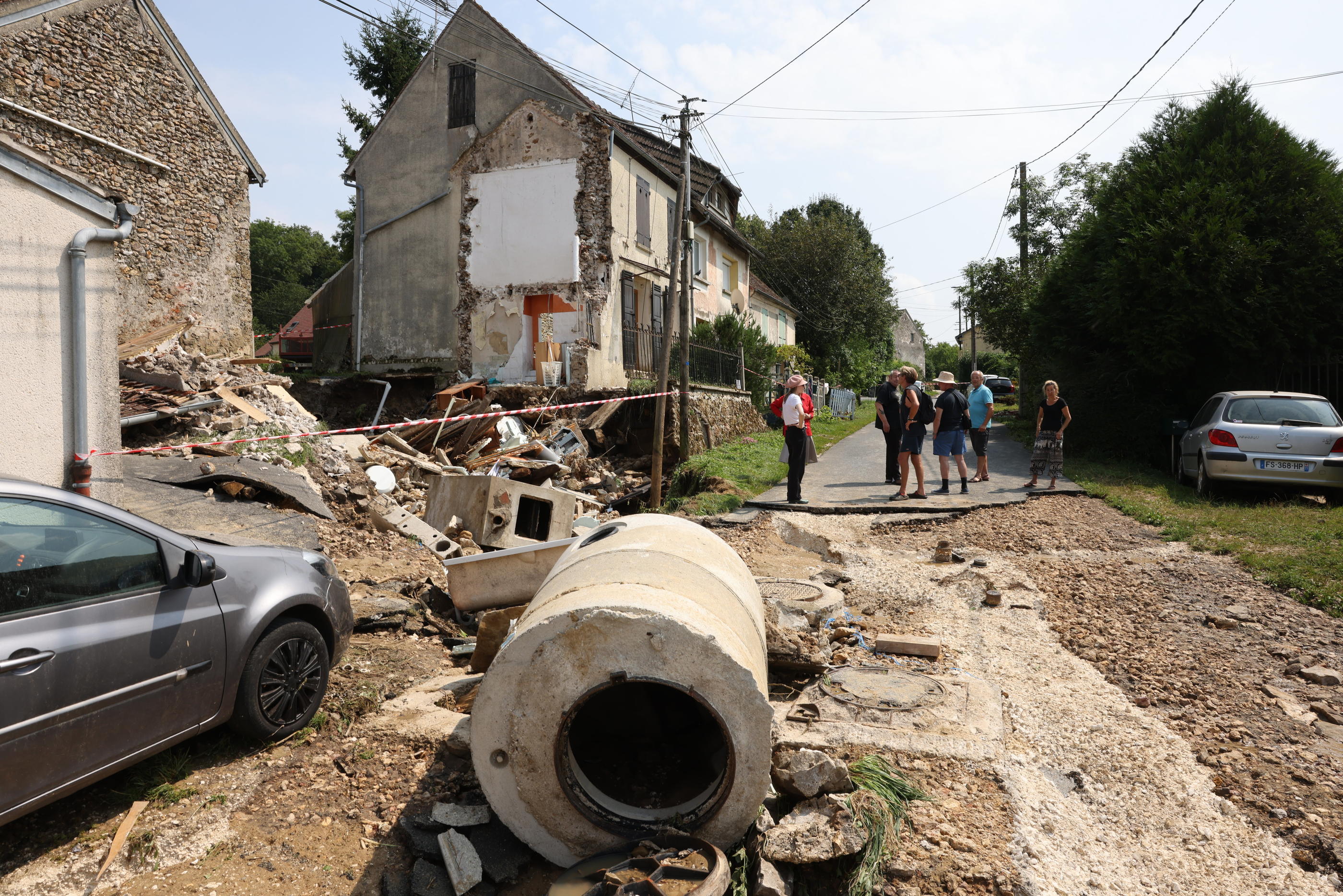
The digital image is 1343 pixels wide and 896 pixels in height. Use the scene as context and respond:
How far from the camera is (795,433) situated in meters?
10.2

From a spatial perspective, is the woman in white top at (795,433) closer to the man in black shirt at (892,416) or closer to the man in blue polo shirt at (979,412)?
the man in black shirt at (892,416)

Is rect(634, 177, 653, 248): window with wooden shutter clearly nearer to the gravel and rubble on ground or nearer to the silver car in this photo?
the silver car

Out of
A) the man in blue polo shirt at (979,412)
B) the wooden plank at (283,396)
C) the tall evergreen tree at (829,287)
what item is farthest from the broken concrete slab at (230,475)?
the tall evergreen tree at (829,287)

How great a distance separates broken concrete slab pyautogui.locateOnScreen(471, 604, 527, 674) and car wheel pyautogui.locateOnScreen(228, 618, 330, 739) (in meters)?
0.97

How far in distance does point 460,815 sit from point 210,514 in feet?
19.3

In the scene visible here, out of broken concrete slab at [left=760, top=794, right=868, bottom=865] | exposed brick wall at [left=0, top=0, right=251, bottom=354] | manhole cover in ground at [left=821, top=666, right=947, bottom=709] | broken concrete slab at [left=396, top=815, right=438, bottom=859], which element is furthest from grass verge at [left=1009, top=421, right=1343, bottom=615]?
exposed brick wall at [left=0, top=0, right=251, bottom=354]

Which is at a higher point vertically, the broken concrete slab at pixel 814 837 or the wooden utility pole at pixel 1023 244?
the wooden utility pole at pixel 1023 244

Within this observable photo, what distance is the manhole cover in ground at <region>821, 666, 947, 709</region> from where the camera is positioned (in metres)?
4.60

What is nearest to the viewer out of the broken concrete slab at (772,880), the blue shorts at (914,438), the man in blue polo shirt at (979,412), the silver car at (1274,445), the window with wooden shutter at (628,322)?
the broken concrete slab at (772,880)

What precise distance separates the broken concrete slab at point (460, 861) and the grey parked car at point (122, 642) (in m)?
1.48

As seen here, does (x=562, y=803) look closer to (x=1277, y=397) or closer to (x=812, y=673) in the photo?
(x=812, y=673)

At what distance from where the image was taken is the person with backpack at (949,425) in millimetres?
10711

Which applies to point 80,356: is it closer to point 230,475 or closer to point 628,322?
point 230,475

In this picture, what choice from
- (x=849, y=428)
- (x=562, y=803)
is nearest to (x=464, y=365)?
(x=849, y=428)
